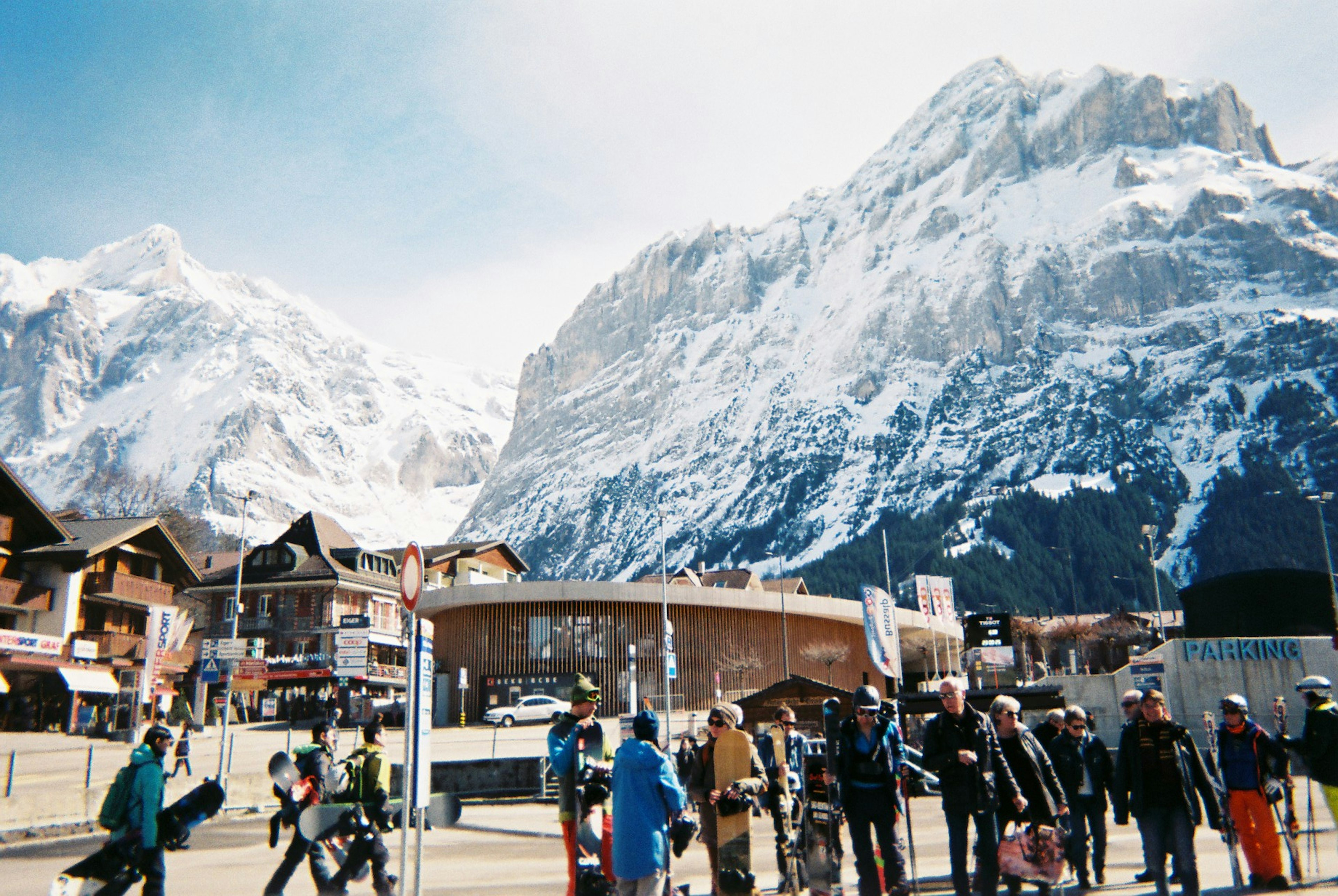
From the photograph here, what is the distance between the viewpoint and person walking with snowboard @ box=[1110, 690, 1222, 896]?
7.73 meters

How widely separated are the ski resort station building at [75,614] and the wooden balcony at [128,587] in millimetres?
41

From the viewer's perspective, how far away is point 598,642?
50.2 m

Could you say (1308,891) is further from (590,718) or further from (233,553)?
(233,553)

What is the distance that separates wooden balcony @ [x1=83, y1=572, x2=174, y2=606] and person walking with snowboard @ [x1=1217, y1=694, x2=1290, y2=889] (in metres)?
43.2

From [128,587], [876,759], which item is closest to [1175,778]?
[876,759]

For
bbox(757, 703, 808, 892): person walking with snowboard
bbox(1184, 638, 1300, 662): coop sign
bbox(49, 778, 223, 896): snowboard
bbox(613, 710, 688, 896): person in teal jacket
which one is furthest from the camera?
bbox(1184, 638, 1300, 662): coop sign

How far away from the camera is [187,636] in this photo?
179 feet

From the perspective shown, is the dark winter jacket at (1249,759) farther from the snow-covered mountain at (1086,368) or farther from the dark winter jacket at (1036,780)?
the snow-covered mountain at (1086,368)

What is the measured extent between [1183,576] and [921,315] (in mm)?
82877

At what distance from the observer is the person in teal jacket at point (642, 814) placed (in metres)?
5.92

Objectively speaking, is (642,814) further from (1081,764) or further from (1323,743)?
(1323,743)

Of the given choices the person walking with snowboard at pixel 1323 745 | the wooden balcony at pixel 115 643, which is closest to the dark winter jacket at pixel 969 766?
the person walking with snowboard at pixel 1323 745

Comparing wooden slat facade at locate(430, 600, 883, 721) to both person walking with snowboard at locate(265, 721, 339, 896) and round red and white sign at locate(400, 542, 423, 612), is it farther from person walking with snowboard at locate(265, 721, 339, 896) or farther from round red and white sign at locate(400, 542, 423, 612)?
round red and white sign at locate(400, 542, 423, 612)

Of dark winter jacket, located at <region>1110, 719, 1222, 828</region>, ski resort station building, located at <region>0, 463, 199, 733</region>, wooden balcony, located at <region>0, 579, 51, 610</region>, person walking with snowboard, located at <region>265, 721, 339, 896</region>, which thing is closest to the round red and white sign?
A: person walking with snowboard, located at <region>265, 721, 339, 896</region>
